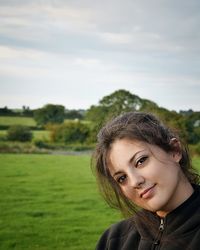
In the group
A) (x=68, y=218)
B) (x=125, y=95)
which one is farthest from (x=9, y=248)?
(x=125, y=95)

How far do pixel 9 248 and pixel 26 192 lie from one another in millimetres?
6665

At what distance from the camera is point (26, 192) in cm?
1491

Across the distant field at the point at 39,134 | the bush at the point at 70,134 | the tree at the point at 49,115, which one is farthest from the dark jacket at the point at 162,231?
the tree at the point at 49,115

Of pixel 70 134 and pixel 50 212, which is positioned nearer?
pixel 50 212

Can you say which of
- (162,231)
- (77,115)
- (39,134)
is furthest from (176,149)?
(77,115)

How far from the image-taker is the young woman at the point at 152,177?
215 cm

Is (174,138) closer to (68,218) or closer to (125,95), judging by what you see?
(68,218)

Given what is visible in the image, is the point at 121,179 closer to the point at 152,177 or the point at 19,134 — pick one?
the point at 152,177

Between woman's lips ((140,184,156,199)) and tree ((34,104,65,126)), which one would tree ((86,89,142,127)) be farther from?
woman's lips ((140,184,156,199))

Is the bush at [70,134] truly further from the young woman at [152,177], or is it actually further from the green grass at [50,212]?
the young woman at [152,177]

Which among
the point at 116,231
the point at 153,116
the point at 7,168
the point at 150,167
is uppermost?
the point at 153,116

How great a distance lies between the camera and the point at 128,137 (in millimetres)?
2234

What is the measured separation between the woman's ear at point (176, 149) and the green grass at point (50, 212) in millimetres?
6380

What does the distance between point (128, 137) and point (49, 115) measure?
155ft
